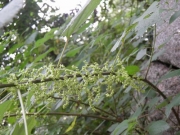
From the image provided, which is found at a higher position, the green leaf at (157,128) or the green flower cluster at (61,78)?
the green flower cluster at (61,78)

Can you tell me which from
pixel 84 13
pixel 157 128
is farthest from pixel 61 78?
pixel 157 128

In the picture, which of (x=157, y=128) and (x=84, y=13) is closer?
(x=84, y=13)

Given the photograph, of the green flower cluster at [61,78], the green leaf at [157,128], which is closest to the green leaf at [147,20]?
the green flower cluster at [61,78]

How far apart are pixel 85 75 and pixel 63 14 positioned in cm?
248

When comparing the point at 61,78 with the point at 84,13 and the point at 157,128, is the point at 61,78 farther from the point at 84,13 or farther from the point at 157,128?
the point at 157,128

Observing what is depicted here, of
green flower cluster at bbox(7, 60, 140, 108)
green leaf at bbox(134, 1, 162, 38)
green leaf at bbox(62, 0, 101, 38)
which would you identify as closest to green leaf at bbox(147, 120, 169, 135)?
green flower cluster at bbox(7, 60, 140, 108)

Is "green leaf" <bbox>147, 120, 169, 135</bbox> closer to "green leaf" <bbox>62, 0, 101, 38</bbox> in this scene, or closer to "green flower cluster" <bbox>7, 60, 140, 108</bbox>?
"green flower cluster" <bbox>7, 60, 140, 108</bbox>

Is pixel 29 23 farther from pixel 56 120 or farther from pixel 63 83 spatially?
pixel 63 83

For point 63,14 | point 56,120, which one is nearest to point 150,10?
point 56,120

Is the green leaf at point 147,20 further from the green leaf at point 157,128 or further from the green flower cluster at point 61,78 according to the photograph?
the green leaf at point 157,128

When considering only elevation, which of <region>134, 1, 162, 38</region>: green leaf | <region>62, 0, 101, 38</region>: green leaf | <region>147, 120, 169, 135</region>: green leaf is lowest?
<region>147, 120, 169, 135</region>: green leaf

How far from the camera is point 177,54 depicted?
1397mm

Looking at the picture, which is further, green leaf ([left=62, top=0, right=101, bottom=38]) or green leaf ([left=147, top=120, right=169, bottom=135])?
green leaf ([left=147, top=120, right=169, bottom=135])

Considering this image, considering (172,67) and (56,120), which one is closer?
(172,67)
